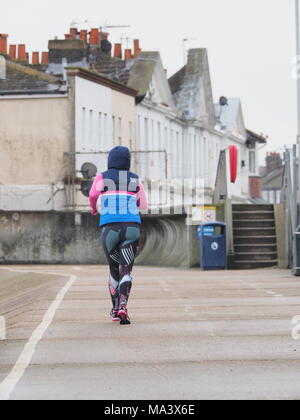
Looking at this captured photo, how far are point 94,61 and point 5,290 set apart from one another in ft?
116

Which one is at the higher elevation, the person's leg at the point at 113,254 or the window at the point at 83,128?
the window at the point at 83,128

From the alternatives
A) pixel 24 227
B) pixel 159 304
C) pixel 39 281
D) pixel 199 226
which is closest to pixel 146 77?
pixel 24 227

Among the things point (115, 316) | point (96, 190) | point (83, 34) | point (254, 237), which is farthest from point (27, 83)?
point (115, 316)

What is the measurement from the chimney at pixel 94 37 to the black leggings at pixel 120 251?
4717 cm

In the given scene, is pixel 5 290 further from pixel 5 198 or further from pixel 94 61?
pixel 94 61

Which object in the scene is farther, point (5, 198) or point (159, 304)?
point (5, 198)

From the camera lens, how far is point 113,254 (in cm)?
1401

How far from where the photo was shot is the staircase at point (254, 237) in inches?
1239

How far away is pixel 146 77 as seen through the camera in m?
57.9

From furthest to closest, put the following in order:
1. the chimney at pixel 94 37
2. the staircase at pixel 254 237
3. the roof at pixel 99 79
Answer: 1. the chimney at pixel 94 37
2. the roof at pixel 99 79
3. the staircase at pixel 254 237

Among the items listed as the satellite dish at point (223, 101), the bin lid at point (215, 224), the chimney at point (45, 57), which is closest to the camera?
the bin lid at point (215, 224)

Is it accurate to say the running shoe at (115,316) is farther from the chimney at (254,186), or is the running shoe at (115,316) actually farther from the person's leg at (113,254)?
the chimney at (254,186)

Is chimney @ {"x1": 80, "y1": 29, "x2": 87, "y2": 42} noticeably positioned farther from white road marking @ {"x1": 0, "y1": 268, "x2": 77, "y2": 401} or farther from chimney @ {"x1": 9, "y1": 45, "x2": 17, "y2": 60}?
white road marking @ {"x1": 0, "y1": 268, "x2": 77, "y2": 401}

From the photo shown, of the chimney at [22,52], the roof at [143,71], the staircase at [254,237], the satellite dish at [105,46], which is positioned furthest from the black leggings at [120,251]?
the satellite dish at [105,46]
